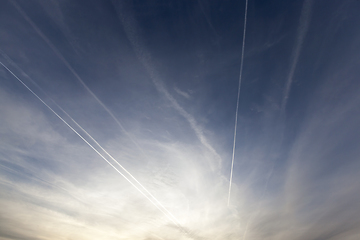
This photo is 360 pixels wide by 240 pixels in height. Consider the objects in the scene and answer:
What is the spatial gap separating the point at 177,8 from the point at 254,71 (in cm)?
929

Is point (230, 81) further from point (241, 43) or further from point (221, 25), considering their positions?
point (221, 25)

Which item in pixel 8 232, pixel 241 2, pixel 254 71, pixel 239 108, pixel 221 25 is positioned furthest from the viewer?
pixel 8 232

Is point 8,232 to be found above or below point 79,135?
below

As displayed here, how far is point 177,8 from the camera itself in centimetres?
1170

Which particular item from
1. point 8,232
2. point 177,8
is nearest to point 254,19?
point 177,8

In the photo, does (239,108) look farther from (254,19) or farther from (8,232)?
(8,232)

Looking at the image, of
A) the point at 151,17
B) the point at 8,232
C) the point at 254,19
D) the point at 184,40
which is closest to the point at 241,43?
the point at 254,19

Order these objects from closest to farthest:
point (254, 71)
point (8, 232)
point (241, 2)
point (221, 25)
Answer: point (241, 2), point (221, 25), point (254, 71), point (8, 232)

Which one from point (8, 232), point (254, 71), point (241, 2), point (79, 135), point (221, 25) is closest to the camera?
point (241, 2)

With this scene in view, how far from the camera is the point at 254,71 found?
569 inches

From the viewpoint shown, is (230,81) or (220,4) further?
(230,81)

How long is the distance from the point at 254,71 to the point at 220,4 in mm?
6826

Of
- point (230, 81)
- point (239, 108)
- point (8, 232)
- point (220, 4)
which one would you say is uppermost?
point (220, 4)

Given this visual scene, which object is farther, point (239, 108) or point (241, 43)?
point (239, 108)
